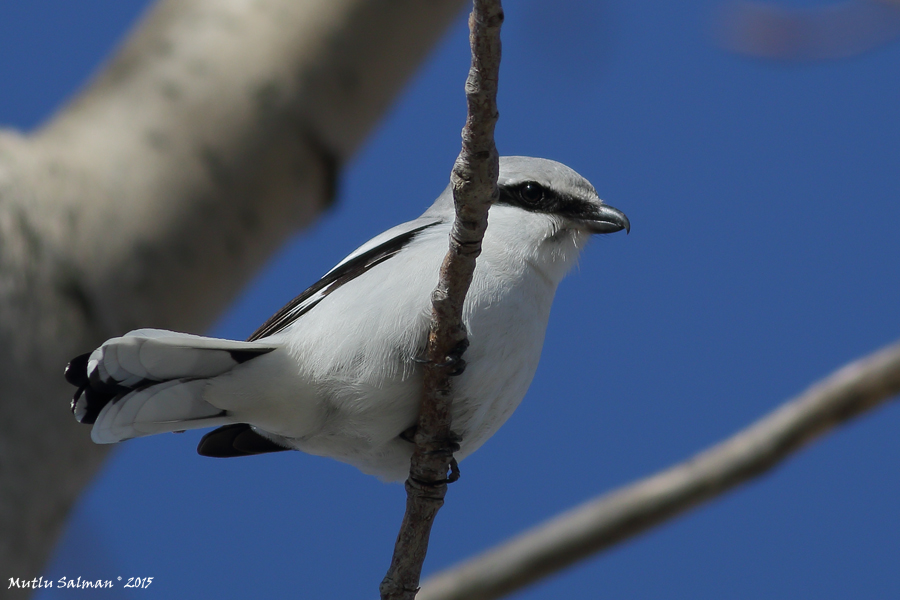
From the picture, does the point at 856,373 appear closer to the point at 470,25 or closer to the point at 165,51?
the point at 470,25

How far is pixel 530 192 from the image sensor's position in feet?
9.70

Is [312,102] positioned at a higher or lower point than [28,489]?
higher

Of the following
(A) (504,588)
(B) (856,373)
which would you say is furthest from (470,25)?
(A) (504,588)

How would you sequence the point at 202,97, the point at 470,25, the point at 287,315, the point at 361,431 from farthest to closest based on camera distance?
the point at 202,97 < the point at 287,315 < the point at 361,431 < the point at 470,25

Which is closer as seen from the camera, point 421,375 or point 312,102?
point 421,375

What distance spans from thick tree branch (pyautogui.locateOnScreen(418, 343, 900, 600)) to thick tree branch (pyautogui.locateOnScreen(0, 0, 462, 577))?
1239 mm

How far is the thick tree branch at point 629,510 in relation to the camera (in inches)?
102

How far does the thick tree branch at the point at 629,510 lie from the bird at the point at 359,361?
35cm

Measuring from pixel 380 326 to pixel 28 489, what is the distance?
3.65 ft

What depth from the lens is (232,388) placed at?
261cm

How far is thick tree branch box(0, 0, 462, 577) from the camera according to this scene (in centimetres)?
268

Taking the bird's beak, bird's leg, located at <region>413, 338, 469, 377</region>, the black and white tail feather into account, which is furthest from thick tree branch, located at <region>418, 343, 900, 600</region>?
the black and white tail feather

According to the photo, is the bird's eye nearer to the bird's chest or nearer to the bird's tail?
the bird's chest

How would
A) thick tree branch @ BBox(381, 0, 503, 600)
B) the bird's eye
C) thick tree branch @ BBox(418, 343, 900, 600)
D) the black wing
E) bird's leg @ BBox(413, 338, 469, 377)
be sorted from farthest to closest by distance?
the bird's eye < the black wing < thick tree branch @ BBox(418, 343, 900, 600) < bird's leg @ BBox(413, 338, 469, 377) < thick tree branch @ BBox(381, 0, 503, 600)
